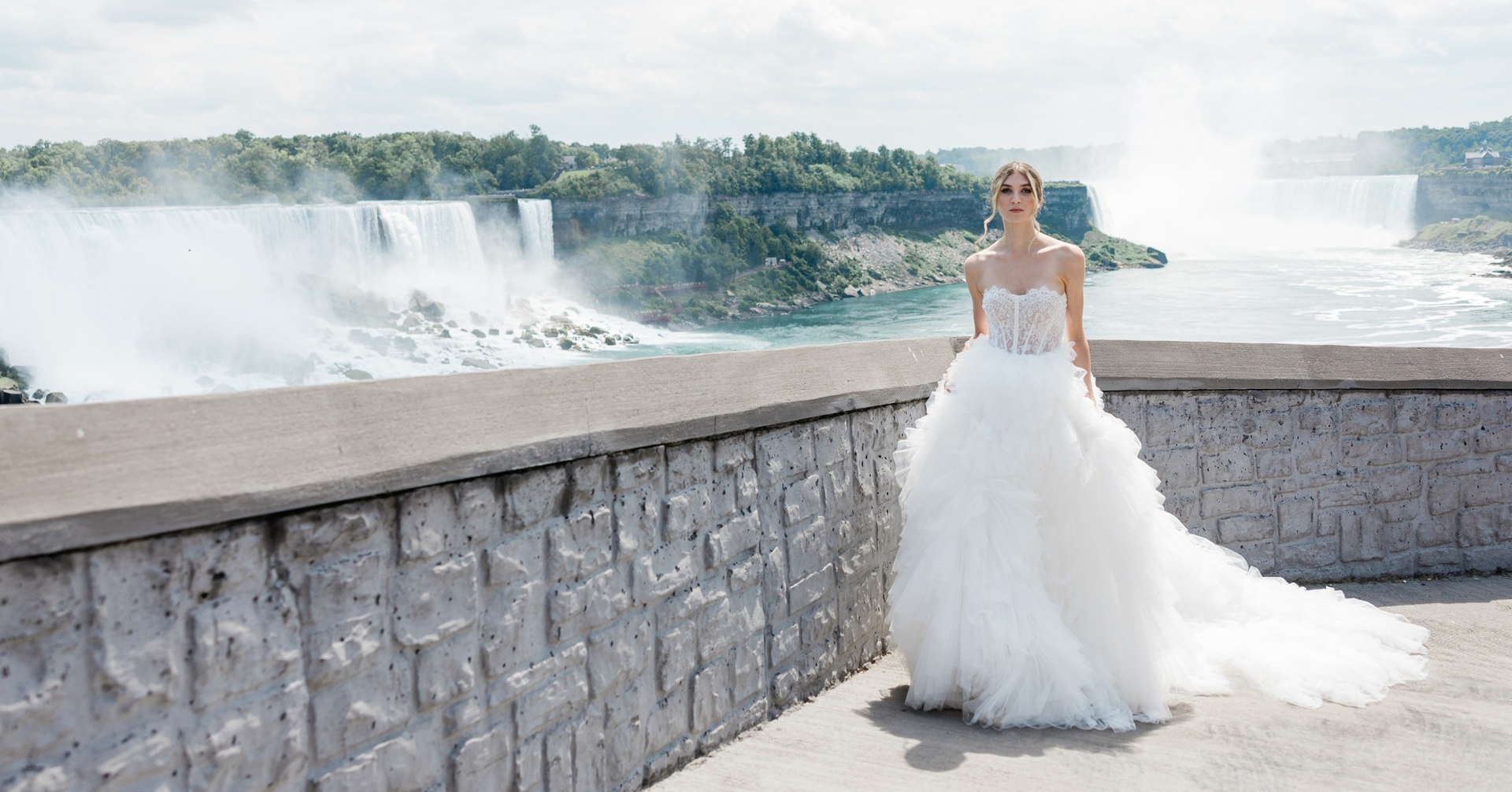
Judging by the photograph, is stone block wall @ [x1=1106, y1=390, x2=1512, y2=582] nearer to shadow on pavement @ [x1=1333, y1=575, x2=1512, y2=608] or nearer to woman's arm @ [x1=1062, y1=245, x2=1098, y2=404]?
shadow on pavement @ [x1=1333, y1=575, x2=1512, y2=608]

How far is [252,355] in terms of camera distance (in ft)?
150

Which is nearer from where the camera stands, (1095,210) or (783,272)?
(783,272)

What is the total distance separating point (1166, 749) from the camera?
3359mm

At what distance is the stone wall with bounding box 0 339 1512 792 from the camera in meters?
2.04

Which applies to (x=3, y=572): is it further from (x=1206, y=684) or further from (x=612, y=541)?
(x=1206, y=684)

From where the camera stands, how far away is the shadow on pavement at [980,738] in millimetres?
3326

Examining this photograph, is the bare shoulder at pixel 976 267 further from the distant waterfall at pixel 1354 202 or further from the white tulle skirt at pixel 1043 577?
the distant waterfall at pixel 1354 202

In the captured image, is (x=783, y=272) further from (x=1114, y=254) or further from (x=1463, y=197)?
(x=1463, y=197)

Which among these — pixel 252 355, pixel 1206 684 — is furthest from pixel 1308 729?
pixel 252 355

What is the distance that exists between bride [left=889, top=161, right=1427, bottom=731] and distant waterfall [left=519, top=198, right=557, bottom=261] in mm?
54169

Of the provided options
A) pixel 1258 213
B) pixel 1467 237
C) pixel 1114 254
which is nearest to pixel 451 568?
pixel 1114 254

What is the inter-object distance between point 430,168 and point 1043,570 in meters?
64.8

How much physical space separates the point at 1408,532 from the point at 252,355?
46245 mm

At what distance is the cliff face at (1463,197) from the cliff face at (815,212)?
2315 centimetres
